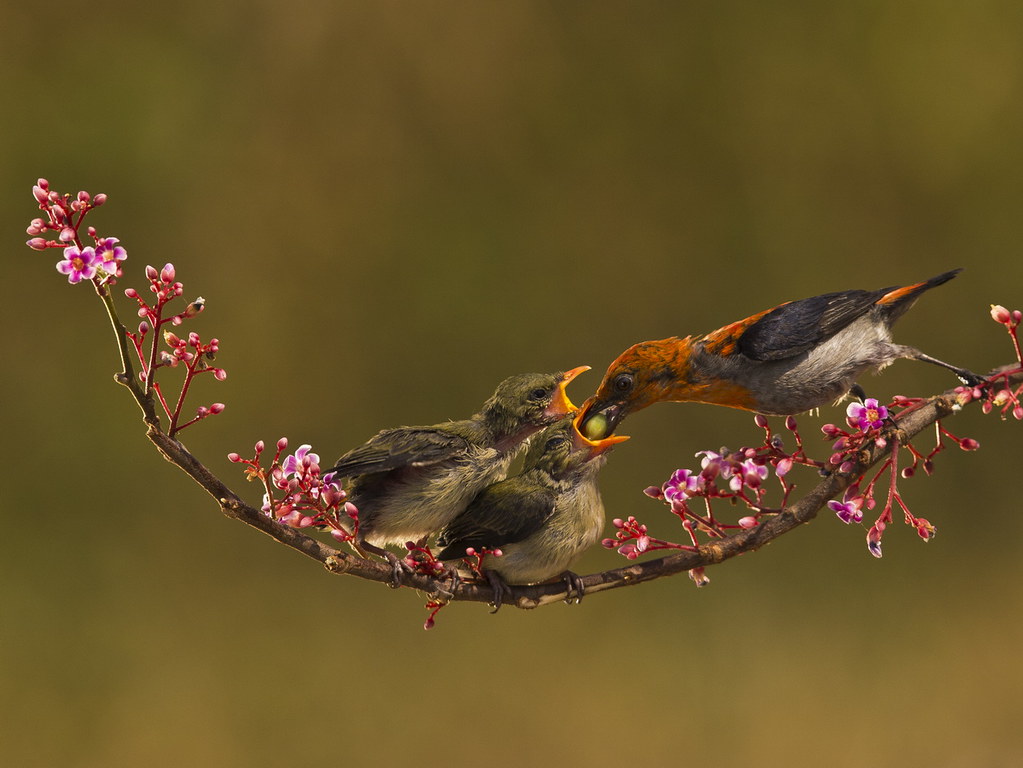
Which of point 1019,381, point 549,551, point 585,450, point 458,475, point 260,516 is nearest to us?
point 260,516

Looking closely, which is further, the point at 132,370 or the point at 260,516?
the point at 260,516

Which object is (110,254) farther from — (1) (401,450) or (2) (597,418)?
(2) (597,418)

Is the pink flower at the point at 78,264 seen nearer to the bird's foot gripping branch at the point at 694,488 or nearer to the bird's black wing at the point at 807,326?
the bird's foot gripping branch at the point at 694,488

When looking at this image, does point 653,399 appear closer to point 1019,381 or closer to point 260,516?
point 1019,381

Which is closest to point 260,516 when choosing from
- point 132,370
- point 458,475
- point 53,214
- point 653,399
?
point 132,370

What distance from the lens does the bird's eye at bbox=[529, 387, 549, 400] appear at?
2.93 m

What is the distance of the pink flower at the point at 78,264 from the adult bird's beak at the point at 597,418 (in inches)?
56.9

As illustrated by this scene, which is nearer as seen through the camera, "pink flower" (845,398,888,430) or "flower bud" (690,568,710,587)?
"pink flower" (845,398,888,430)

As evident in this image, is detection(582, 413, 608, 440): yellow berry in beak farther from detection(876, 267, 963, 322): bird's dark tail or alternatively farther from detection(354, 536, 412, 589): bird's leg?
detection(876, 267, 963, 322): bird's dark tail

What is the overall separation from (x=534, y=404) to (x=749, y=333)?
2.27 feet

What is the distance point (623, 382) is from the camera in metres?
2.71

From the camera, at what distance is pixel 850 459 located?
2.42 m

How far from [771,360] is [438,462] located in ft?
3.50

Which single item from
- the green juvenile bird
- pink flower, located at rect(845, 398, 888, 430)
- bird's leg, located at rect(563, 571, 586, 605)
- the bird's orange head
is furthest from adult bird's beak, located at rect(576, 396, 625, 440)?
pink flower, located at rect(845, 398, 888, 430)
